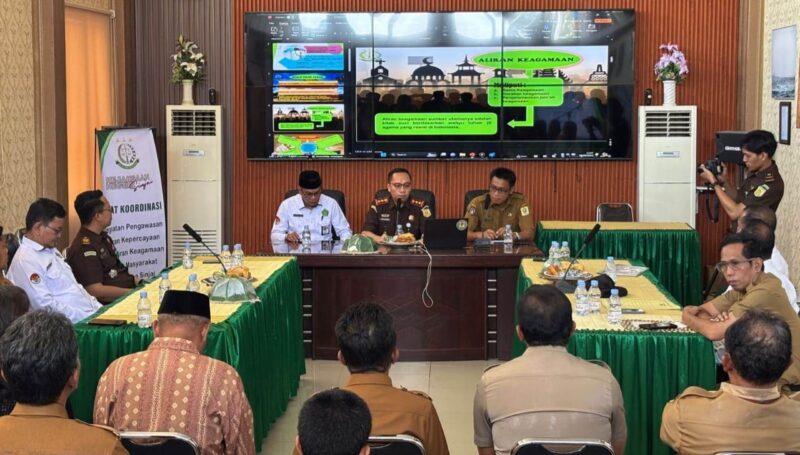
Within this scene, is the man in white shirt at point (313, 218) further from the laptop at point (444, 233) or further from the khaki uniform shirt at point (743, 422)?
the khaki uniform shirt at point (743, 422)

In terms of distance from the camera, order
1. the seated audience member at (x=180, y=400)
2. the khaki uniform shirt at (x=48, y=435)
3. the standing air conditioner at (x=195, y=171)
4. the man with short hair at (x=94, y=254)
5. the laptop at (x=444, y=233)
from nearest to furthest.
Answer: the khaki uniform shirt at (x=48, y=435)
the seated audience member at (x=180, y=400)
the man with short hair at (x=94, y=254)
the laptop at (x=444, y=233)
the standing air conditioner at (x=195, y=171)

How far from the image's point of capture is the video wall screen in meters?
9.84

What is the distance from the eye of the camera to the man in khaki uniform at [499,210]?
8.30 metres

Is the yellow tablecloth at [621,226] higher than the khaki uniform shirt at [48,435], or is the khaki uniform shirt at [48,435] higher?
the yellow tablecloth at [621,226]

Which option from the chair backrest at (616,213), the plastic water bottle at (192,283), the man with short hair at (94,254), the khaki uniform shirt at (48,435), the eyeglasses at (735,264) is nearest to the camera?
the khaki uniform shirt at (48,435)

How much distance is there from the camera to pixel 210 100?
10.2 meters

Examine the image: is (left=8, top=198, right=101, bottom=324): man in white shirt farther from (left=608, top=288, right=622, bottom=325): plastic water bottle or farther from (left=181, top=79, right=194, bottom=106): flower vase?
(left=181, top=79, right=194, bottom=106): flower vase

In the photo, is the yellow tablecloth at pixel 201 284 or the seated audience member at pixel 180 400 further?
the yellow tablecloth at pixel 201 284

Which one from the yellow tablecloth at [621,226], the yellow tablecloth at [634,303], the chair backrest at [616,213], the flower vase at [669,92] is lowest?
the yellow tablecloth at [634,303]

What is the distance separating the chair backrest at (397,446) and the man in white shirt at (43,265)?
10.9ft

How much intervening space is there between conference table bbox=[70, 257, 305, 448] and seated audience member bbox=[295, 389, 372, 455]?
Result: 2404mm

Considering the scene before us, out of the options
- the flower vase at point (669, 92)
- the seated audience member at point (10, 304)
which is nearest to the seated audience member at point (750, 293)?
the seated audience member at point (10, 304)

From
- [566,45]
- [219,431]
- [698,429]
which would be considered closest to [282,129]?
[566,45]

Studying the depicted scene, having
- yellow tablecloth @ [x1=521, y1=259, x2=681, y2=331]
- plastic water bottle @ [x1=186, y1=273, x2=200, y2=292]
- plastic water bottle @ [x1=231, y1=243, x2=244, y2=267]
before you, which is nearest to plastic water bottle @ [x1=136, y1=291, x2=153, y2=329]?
plastic water bottle @ [x1=186, y1=273, x2=200, y2=292]
